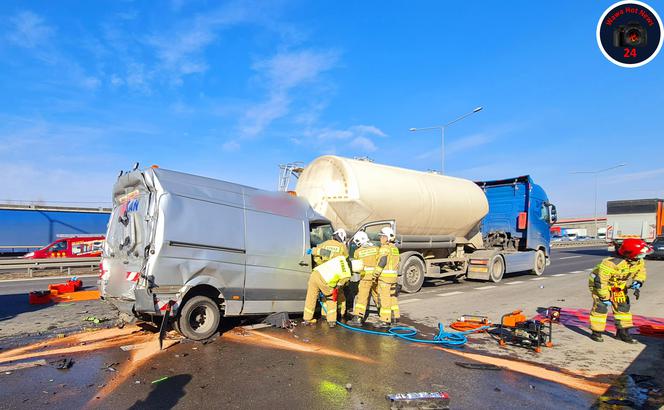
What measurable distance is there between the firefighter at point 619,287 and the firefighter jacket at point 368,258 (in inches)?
132

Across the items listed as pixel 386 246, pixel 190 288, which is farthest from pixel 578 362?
pixel 190 288

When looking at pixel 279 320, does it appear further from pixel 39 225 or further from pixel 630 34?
pixel 39 225

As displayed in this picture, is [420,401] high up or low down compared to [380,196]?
down

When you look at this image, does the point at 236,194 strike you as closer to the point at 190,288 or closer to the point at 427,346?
the point at 190,288

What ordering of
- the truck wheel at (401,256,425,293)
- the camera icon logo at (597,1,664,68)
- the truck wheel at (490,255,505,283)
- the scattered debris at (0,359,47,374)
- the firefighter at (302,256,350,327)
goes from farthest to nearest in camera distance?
the truck wheel at (490,255,505,283) < the truck wheel at (401,256,425,293) < the firefighter at (302,256,350,327) < the scattered debris at (0,359,47,374) < the camera icon logo at (597,1,664,68)

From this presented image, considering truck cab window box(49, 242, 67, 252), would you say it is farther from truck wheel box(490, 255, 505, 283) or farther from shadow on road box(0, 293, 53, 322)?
truck wheel box(490, 255, 505, 283)

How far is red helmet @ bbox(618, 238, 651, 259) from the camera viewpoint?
598cm

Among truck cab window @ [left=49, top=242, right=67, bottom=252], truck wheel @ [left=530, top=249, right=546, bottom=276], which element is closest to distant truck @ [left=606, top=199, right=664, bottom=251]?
truck wheel @ [left=530, top=249, right=546, bottom=276]

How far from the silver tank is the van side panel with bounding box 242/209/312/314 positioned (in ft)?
9.18

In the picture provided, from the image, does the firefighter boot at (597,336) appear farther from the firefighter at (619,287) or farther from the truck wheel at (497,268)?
the truck wheel at (497,268)

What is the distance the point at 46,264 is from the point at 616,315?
17987 mm

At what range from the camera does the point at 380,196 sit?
10.1 metres

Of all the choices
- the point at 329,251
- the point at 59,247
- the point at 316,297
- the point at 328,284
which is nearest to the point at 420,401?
the point at 328,284

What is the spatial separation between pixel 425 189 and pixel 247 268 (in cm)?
666
